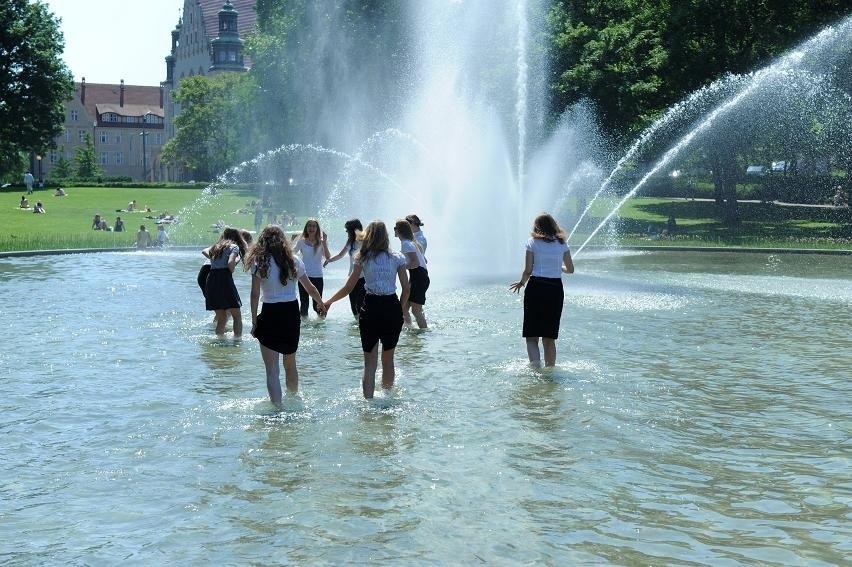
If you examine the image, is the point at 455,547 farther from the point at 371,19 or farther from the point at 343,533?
the point at 371,19

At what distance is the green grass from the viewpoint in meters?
44.3

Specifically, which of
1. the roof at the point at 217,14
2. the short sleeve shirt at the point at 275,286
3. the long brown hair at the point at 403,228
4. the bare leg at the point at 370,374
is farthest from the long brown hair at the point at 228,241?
the roof at the point at 217,14

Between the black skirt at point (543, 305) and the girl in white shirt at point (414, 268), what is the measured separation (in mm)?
2118

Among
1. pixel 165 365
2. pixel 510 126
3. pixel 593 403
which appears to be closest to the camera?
pixel 593 403

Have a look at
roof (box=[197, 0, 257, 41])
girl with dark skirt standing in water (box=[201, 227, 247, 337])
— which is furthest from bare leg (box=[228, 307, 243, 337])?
roof (box=[197, 0, 257, 41])

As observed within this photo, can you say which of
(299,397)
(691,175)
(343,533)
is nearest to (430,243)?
(299,397)

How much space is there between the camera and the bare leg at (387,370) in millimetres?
11398

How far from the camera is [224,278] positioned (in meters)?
15.9

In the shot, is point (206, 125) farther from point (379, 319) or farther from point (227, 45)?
point (379, 319)

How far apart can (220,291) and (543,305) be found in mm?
5387

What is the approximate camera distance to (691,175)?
88.1m

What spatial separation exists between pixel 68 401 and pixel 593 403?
18.2 ft

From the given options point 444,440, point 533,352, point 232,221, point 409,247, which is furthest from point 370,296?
point 232,221

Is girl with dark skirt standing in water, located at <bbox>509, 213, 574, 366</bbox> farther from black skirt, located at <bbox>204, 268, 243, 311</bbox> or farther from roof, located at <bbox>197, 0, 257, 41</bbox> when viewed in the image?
roof, located at <bbox>197, 0, 257, 41</bbox>
